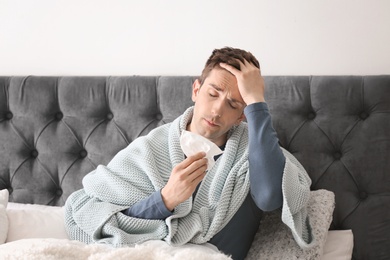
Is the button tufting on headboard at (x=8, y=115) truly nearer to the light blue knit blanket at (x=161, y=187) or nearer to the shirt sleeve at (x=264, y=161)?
the light blue knit blanket at (x=161, y=187)

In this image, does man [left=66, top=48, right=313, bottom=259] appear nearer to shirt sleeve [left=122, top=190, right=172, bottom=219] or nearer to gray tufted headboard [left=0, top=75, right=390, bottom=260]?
shirt sleeve [left=122, top=190, right=172, bottom=219]

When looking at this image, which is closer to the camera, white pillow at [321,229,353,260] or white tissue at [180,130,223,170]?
white tissue at [180,130,223,170]

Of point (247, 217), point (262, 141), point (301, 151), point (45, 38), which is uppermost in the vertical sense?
point (45, 38)

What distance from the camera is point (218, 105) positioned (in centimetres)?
168

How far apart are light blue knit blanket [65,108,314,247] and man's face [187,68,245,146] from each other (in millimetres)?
79

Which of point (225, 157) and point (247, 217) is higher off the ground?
point (225, 157)

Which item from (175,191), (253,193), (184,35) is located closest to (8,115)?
(184,35)

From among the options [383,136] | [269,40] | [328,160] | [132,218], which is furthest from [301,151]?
[132,218]

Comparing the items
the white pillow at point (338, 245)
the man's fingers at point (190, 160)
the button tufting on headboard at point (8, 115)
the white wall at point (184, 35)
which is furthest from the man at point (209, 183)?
the button tufting on headboard at point (8, 115)

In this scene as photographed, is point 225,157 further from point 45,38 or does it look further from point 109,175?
point 45,38

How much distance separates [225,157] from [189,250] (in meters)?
0.46

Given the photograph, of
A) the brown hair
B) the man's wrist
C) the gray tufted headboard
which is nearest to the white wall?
the gray tufted headboard

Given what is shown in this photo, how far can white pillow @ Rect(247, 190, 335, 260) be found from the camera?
1.64m

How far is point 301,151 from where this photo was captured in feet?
6.23
